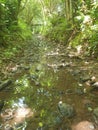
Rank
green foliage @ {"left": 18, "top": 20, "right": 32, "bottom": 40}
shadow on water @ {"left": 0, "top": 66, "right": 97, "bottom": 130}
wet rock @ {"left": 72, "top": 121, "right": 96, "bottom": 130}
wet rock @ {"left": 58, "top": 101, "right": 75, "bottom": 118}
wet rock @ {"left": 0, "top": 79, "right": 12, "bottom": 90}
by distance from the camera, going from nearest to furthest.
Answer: wet rock @ {"left": 72, "top": 121, "right": 96, "bottom": 130}
shadow on water @ {"left": 0, "top": 66, "right": 97, "bottom": 130}
wet rock @ {"left": 58, "top": 101, "right": 75, "bottom": 118}
wet rock @ {"left": 0, "top": 79, "right": 12, "bottom": 90}
green foliage @ {"left": 18, "top": 20, "right": 32, "bottom": 40}

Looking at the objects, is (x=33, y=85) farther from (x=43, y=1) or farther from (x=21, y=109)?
(x=43, y=1)

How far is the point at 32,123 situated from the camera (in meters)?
2.63

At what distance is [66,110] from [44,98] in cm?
64

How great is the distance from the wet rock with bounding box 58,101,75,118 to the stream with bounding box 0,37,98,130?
3 cm

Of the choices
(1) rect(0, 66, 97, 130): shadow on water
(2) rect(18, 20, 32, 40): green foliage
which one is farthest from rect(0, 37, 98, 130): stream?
(2) rect(18, 20, 32, 40): green foliage

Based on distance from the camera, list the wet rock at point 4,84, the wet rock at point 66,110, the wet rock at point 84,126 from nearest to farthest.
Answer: the wet rock at point 84,126 < the wet rock at point 66,110 < the wet rock at point 4,84

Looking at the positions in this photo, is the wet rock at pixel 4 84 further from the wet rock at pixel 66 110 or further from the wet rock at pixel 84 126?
the wet rock at pixel 84 126

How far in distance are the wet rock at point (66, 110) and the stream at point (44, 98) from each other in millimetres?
26

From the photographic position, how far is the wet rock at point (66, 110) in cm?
281

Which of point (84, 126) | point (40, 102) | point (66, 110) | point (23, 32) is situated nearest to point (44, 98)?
point (40, 102)

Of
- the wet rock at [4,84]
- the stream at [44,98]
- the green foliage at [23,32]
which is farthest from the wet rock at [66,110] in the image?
the green foliage at [23,32]

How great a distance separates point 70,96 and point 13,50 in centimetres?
443

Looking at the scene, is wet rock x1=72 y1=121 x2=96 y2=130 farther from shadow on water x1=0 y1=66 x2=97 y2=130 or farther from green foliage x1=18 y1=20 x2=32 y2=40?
green foliage x1=18 y1=20 x2=32 y2=40

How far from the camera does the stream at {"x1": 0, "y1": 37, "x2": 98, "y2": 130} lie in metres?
2.66
